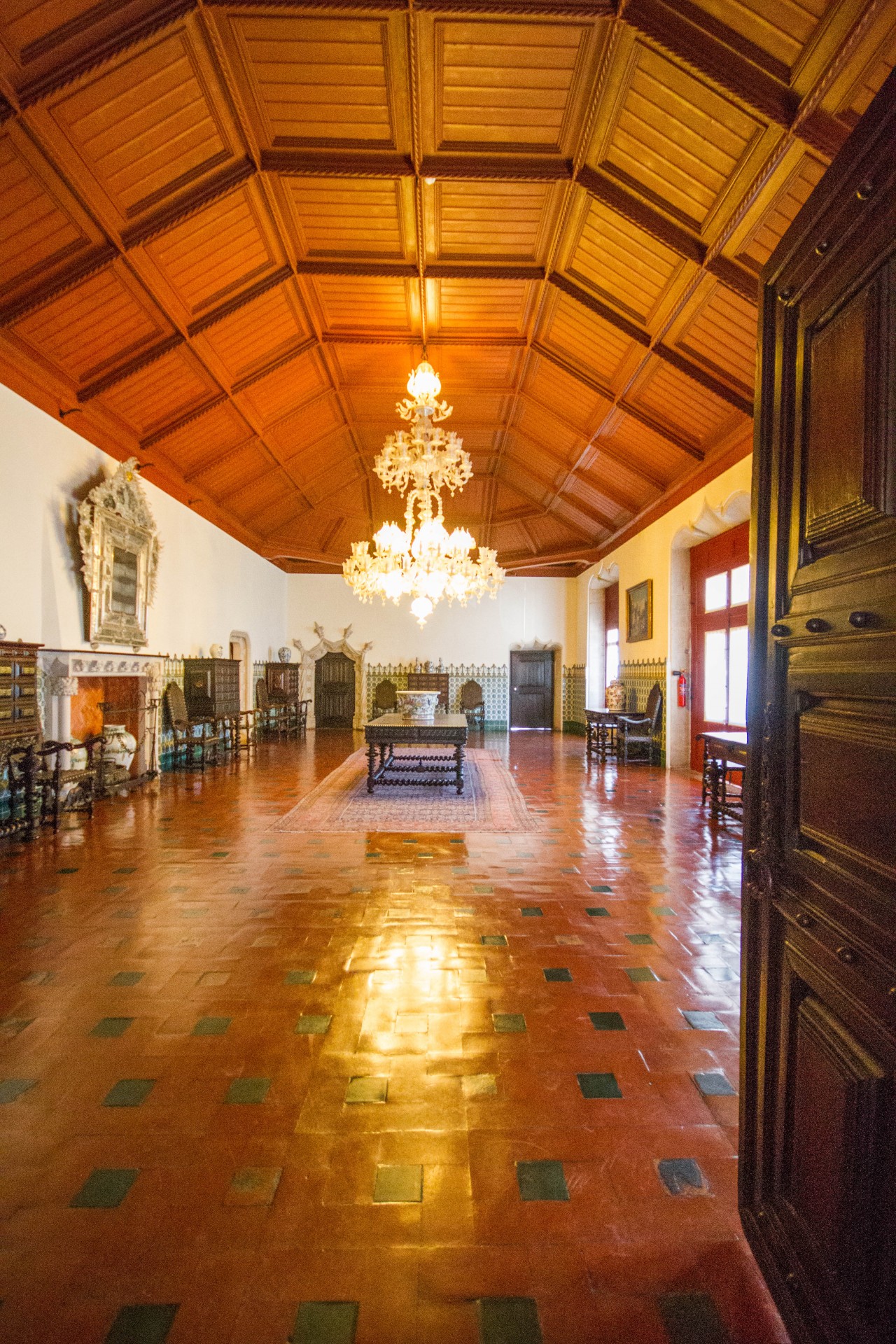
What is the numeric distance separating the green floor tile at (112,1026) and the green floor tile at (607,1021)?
1.79 m

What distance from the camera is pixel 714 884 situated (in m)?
4.11

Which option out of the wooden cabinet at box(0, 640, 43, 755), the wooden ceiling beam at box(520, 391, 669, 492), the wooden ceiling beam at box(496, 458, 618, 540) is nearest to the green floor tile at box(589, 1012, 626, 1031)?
the wooden cabinet at box(0, 640, 43, 755)

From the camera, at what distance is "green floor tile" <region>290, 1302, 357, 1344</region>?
1.30m

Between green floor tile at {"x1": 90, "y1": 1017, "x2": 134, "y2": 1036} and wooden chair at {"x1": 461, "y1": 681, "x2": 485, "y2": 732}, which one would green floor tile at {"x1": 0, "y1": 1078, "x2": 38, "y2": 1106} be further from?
wooden chair at {"x1": 461, "y1": 681, "x2": 485, "y2": 732}

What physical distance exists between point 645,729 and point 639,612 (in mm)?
2151

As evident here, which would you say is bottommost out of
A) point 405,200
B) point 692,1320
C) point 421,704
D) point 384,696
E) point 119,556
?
point 692,1320

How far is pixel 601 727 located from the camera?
9.99 m

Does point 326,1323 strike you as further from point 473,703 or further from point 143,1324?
point 473,703

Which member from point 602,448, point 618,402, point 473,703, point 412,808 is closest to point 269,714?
point 473,703

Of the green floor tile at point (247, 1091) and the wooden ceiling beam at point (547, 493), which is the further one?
the wooden ceiling beam at point (547, 493)

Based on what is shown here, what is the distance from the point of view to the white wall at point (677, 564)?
789 cm

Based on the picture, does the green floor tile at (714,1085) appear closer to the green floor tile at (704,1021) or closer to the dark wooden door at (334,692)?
the green floor tile at (704,1021)

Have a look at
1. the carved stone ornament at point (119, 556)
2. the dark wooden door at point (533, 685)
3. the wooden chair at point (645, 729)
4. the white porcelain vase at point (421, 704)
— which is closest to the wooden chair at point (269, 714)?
the carved stone ornament at point (119, 556)

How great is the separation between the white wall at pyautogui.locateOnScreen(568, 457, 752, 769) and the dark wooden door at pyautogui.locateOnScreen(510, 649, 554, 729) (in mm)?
4252
